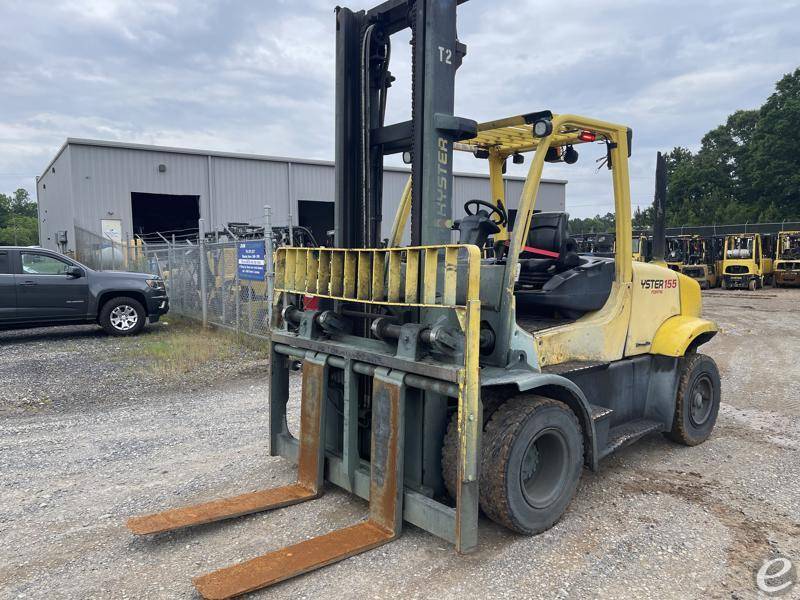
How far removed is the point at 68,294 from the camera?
1177 centimetres

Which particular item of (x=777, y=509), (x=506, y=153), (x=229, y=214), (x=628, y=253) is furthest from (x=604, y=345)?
(x=229, y=214)

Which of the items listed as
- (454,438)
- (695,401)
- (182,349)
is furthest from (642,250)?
(182,349)

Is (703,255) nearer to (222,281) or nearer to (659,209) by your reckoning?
(222,281)

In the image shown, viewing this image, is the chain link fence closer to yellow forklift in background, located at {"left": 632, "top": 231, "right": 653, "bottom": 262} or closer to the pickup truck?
the pickup truck

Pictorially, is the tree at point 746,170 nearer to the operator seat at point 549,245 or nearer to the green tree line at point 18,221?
the operator seat at point 549,245

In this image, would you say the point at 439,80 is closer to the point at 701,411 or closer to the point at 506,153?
the point at 506,153

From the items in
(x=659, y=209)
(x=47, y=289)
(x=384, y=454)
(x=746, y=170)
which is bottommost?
(x=384, y=454)

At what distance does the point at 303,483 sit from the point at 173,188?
2402 cm

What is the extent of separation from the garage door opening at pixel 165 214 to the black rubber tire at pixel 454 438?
27.2 meters

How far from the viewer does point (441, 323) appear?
11.6ft

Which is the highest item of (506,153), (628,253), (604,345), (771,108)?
(771,108)

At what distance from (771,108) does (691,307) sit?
44977mm

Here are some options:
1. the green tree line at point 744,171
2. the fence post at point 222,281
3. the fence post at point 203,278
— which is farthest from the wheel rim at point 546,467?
the green tree line at point 744,171

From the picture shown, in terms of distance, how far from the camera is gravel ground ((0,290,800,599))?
330 cm
